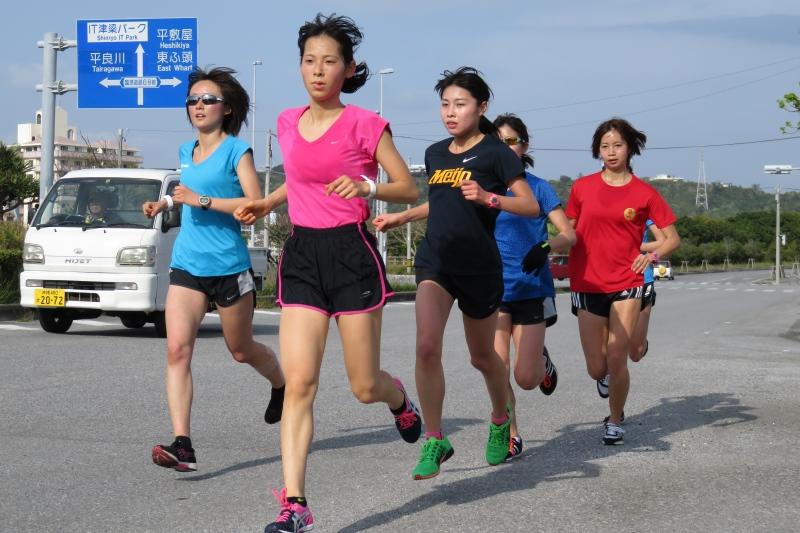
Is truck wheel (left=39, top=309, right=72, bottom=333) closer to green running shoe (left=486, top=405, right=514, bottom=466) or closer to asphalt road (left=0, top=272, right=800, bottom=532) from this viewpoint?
asphalt road (left=0, top=272, right=800, bottom=532)

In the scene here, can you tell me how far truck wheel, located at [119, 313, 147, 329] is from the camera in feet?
54.2

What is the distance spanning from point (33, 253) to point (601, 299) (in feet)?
31.0

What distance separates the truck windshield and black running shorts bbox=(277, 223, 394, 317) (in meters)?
10.3

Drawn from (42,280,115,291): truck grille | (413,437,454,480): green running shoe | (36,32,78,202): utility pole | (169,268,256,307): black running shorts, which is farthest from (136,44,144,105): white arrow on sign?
(413,437,454,480): green running shoe

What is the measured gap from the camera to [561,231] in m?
7.07

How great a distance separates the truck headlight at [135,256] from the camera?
14.7m

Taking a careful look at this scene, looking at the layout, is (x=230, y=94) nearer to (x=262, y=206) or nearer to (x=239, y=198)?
(x=239, y=198)

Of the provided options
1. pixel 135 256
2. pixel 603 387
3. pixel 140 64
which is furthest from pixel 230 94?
pixel 140 64

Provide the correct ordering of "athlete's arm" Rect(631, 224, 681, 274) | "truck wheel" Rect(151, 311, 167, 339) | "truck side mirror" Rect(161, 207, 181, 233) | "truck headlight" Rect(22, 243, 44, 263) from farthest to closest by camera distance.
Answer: "truck wheel" Rect(151, 311, 167, 339), "truck headlight" Rect(22, 243, 44, 263), "truck side mirror" Rect(161, 207, 181, 233), "athlete's arm" Rect(631, 224, 681, 274)

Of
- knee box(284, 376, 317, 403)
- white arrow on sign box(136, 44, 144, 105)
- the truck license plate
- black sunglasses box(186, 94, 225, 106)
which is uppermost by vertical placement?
white arrow on sign box(136, 44, 144, 105)

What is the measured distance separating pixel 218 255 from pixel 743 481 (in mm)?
3056

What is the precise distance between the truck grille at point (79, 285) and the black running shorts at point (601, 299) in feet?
27.9

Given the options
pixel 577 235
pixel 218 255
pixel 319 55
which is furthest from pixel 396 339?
pixel 319 55

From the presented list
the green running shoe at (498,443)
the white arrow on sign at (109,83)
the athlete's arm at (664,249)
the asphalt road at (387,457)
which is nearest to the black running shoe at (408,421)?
the asphalt road at (387,457)
